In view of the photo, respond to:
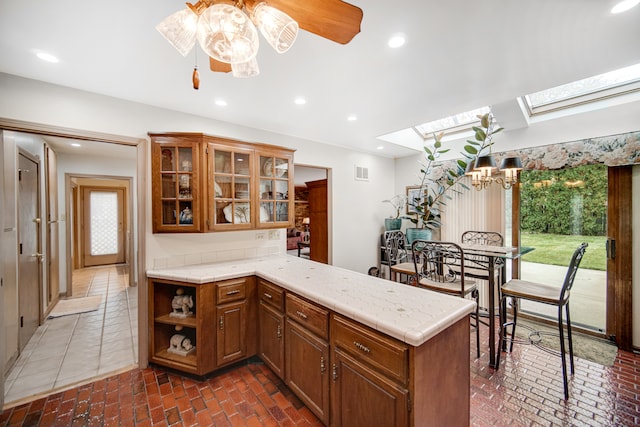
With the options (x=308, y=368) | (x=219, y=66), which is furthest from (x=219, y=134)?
(x=308, y=368)

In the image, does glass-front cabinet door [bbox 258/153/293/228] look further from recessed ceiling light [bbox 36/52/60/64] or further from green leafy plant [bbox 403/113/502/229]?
green leafy plant [bbox 403/113/502/229]

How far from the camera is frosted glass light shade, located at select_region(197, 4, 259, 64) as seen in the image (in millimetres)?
952

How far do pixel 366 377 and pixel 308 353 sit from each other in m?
0.55

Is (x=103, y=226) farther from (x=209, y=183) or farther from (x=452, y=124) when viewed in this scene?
(x=452, y=124)

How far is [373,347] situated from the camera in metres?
1.35

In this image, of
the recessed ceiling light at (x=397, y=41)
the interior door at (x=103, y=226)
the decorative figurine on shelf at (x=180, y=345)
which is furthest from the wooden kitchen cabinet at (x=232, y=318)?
the interior door at (x=103, y=226)

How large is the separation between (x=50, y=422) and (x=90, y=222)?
6.36 meters

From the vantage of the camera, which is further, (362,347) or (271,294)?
(271,294)

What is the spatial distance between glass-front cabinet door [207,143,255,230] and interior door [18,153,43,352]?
2.04 m

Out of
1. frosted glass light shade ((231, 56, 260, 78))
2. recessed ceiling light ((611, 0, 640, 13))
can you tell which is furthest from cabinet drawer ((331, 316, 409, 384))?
recessed ceiling light ((611, 0, 640, 13))

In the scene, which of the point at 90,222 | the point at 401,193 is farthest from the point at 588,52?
the point at 90,222

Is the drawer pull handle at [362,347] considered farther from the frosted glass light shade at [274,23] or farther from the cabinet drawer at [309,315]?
the frosted glass light shade at [274,23]

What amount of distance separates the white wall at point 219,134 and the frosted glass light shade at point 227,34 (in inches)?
77.3

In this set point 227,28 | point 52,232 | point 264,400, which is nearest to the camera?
point 227,28
